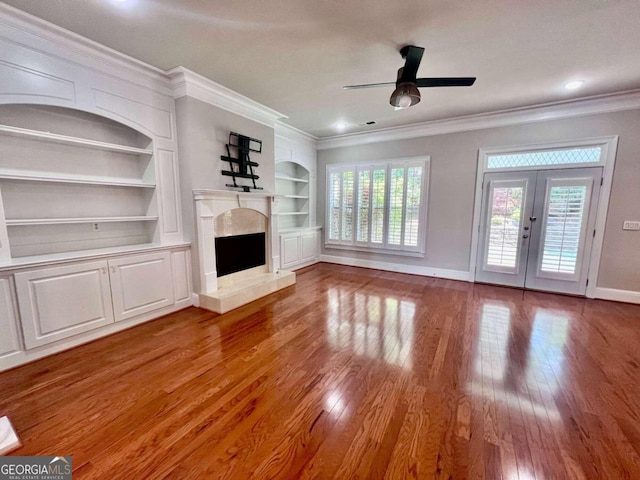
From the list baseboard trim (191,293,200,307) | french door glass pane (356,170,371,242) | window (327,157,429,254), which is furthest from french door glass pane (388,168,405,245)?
baseboard trim (191,293,200,307)

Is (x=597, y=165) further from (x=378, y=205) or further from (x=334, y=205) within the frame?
(x=334, y=205)

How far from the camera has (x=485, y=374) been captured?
227 centimetres

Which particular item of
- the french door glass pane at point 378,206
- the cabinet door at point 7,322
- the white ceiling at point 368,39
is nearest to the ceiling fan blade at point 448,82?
the white ceiling at point 368,39

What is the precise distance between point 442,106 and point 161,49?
3825 mm

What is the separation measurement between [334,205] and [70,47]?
186 inches

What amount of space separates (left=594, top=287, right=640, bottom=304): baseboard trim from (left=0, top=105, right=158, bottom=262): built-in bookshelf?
6.47 m

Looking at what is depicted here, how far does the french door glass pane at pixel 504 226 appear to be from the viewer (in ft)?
14.6

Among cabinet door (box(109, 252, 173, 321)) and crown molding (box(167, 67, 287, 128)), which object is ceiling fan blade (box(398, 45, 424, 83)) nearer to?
crown molding (box(167, 67, 287, 128))

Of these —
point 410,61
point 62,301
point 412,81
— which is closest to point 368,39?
point 410,61

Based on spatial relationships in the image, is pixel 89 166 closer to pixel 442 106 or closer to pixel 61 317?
pixel 61 317

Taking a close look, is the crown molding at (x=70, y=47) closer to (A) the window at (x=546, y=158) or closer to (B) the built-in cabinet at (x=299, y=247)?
(B) the built-in cabinet at (x=299, y=247)


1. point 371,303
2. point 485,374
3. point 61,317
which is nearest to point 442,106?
point 371,303

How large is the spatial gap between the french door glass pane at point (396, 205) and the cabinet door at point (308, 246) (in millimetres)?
1791

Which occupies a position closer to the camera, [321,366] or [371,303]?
[321,366]
